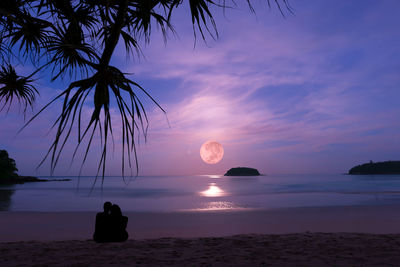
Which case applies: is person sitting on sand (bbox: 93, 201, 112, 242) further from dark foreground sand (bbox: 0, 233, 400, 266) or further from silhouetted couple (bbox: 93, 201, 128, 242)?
dark foreground sand (bbox: 0, 233, 400, 266)

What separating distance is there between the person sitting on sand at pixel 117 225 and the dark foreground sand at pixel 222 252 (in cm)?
23

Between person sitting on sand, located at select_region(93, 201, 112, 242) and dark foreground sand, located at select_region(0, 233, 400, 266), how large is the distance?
0.78 feet

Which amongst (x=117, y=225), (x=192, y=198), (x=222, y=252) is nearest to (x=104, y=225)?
(x=117, y=225)

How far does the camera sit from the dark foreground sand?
5.00 meters

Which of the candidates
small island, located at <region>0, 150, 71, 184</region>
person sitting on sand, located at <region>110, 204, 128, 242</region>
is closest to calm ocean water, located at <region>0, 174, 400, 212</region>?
person sitting on sand, located at <region>110, 204, 128, 242</region>

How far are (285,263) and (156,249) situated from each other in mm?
2528

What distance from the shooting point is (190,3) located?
3199 millimetres

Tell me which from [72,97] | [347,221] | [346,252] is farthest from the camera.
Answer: [347,221]

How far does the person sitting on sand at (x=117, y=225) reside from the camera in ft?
22.1

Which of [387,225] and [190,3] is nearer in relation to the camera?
[190,3]

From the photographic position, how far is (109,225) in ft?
22.3

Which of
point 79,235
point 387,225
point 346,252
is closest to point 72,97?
point 346,252

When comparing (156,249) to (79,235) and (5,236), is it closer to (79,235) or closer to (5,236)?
(79,235)

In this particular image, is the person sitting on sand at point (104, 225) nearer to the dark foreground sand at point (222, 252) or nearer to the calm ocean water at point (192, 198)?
the dark foreground sand at point (222, 252)
